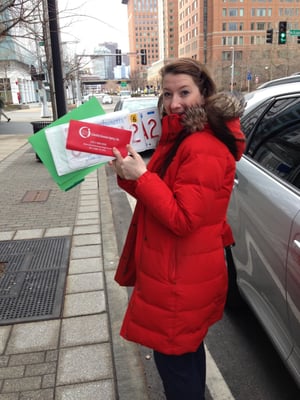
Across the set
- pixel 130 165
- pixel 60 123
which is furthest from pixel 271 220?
pixel 60 123

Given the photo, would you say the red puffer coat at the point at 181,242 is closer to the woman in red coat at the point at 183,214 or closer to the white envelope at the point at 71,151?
the woman in red coat at the point at 183,214

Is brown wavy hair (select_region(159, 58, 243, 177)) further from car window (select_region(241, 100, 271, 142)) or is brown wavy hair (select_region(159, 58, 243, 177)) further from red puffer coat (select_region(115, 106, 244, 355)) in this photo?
car window (select_region(241, 100, 271, 142))

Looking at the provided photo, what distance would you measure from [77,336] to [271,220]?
1648 millimetres

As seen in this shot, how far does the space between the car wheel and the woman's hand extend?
A: 1.51 metres

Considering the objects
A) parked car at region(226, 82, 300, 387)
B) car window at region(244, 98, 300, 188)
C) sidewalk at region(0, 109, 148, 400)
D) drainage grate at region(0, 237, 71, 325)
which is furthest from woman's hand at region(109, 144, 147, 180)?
drainage grate at region(0, 237, 71, 325)

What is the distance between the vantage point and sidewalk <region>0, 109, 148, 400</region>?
2.29 meters

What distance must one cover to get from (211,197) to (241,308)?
196 cm

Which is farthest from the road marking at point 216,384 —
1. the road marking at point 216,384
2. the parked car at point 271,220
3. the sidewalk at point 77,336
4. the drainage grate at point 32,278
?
the drainage grate at point 32,278

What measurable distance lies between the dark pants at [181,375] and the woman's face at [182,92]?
1115 mm

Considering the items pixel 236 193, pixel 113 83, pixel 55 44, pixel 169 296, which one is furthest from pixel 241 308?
pixel 113 83

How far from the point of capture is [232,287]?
9.57ft

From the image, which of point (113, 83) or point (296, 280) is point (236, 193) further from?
point (113, 83)

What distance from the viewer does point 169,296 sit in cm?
158

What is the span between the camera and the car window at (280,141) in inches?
84.7
